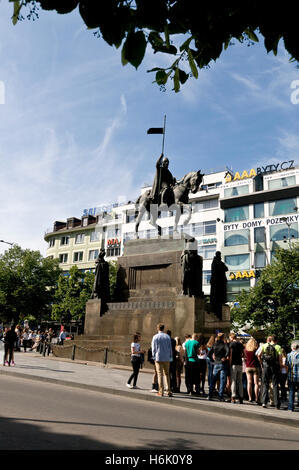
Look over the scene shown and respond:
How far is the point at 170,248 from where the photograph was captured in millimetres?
20156

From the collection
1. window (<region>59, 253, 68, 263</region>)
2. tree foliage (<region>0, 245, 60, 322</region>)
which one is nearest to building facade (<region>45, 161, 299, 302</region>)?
window (<region>59, 253, 68, 263</region>)

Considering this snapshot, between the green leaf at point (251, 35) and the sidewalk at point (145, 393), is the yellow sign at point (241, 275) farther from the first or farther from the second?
the green leaf at point (251, 35)

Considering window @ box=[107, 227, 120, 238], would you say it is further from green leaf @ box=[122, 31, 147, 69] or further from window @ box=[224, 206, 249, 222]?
green leaf @ box=[122, 31, 147, 69]

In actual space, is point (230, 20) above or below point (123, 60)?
above

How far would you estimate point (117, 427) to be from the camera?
6312 millimetres

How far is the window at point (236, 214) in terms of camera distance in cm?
5647

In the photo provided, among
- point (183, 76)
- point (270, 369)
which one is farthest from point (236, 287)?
point (183, 76)

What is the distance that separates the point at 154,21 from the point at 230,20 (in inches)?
24.3

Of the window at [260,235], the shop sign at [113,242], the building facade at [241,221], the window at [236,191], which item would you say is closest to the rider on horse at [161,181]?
the building facade at [241,221]

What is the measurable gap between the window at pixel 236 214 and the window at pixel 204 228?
2.25 metres
